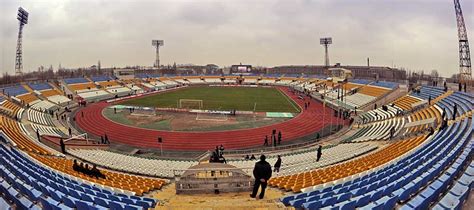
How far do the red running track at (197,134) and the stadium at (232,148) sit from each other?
133 mm

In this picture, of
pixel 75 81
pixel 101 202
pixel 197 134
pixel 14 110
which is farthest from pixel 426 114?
pixel 75 81

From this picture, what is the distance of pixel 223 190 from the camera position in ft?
29.1

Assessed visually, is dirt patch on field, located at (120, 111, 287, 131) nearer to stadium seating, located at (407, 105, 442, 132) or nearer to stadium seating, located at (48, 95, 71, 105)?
stadium seating, located at (407, 105, 442, 132)

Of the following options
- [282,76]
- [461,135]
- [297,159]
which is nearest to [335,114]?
[297,159]

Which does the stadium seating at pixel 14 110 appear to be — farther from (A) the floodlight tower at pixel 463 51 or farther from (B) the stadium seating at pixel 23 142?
(A) the floodlight tower at pixel 463 51

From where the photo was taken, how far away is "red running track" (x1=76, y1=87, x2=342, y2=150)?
989 inches

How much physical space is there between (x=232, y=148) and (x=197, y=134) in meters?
5.30

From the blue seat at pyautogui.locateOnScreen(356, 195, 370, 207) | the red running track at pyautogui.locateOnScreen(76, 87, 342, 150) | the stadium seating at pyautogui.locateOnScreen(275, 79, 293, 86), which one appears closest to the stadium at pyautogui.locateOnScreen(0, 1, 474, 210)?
the blue seat at pyautogui.locateOnScreen(356, 195, 370, 207)

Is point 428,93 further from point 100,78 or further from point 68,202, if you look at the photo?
point 100,78

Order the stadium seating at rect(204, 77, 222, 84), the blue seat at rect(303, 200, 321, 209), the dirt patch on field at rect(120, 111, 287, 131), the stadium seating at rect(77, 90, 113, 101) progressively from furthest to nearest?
the stadium seating at rect(204, 77, 222, 84), the stadium seating at rect(77, 90, 113, 101), the dirt patch on field at rect(120, 111, 287, 131), the blue seat at rect(303, 200, 321, 209)

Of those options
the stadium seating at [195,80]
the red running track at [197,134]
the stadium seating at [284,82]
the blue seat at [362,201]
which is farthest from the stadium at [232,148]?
the stadium seating at [284,82]

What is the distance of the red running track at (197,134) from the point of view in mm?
25125

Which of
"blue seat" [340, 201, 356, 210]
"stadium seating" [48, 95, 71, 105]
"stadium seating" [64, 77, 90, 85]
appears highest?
"stadium seating" [64, 77, 90, 85]

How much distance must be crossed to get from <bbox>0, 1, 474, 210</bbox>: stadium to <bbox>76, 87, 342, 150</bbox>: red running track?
13 cm
